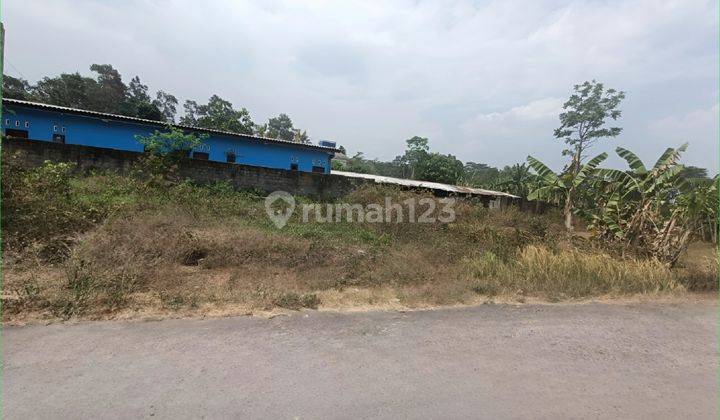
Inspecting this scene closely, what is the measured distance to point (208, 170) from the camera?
478 inches

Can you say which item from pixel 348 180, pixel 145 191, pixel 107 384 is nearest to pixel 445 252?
pixel 107 384

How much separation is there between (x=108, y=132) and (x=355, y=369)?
1770 cm

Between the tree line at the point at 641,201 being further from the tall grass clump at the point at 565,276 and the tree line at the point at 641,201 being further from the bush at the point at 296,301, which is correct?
the bush at the point at 296,301

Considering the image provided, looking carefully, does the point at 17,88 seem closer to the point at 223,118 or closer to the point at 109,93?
the point at 109,93

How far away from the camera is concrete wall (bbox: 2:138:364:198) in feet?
34.0

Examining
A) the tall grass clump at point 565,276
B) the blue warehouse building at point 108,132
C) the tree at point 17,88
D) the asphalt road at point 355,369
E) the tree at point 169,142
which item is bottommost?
the asphalt road at point 355,369

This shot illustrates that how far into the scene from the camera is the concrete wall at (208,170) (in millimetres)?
10375

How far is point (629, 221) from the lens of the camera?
8.60 metres

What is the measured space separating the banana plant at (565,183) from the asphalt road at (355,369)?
6309 mm

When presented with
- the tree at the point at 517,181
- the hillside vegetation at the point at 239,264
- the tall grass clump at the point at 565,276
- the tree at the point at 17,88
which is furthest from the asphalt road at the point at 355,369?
the tree at the point at 17,88

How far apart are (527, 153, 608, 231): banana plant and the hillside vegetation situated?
1.73m

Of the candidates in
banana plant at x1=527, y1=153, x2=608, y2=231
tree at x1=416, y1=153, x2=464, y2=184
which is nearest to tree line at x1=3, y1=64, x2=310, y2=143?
tree at x1=416, y1=153, x2=464, y2=184

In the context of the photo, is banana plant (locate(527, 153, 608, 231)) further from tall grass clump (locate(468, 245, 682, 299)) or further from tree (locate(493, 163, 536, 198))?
tree (locate(493, 163, 536, 198))

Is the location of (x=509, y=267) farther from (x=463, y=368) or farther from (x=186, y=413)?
(x=186, y=413)
